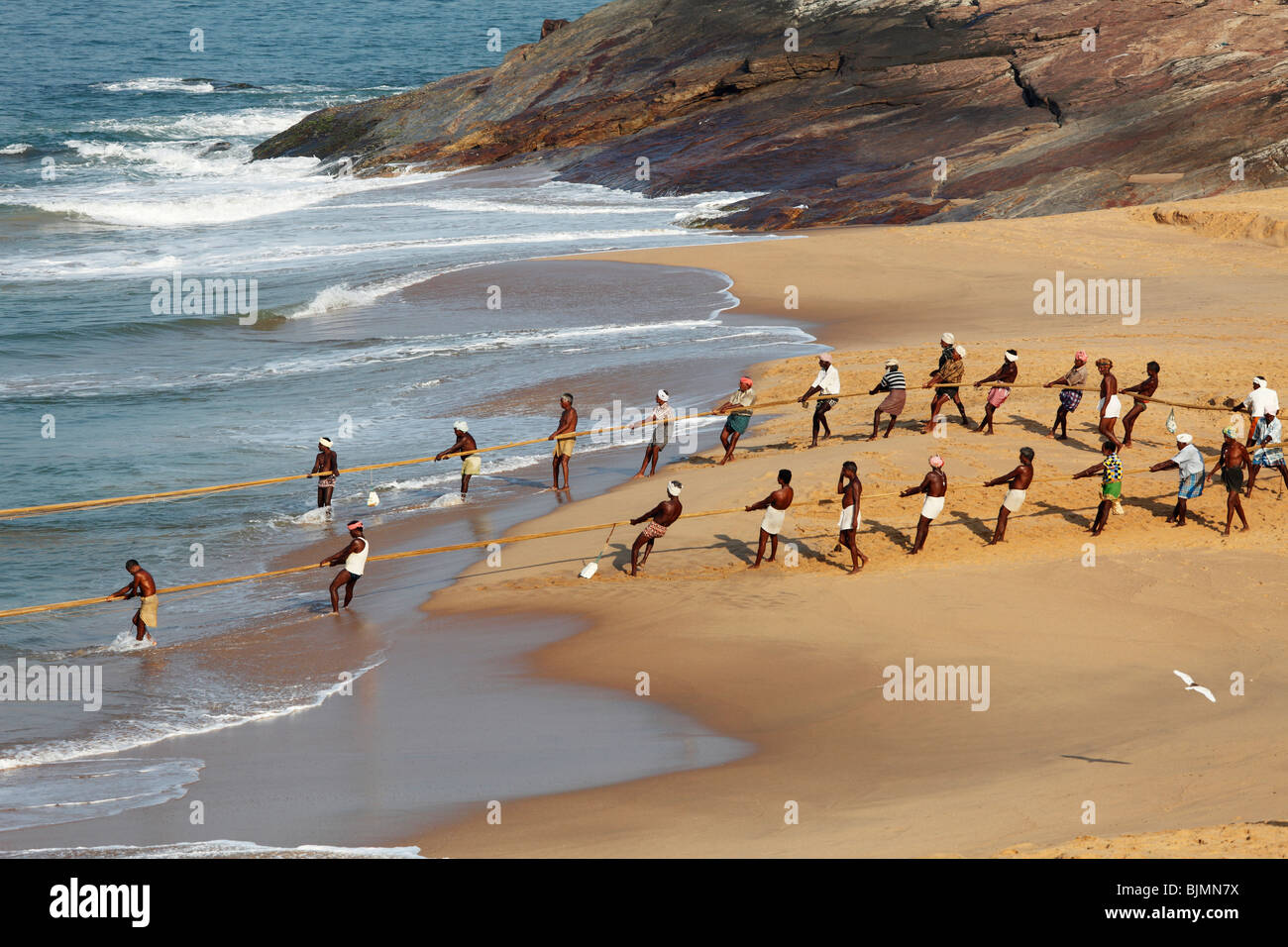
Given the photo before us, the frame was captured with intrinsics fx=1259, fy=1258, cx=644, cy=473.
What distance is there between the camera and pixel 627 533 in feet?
50.3

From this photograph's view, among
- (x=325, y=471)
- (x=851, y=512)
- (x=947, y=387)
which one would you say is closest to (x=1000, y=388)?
(x=947, y=387)

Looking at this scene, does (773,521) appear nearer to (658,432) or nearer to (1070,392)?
(658,432)

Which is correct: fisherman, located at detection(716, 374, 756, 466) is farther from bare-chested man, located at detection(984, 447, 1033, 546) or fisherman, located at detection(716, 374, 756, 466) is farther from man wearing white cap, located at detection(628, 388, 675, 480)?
bare-chested man, located at detection(984, 447, 1033, 546)

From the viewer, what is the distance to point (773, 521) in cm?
1404

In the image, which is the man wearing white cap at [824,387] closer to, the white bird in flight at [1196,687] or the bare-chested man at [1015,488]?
the bare-chested man at [1015,488]

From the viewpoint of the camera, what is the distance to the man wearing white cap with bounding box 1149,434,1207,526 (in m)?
14.6

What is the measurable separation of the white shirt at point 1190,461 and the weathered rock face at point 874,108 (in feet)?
64.7

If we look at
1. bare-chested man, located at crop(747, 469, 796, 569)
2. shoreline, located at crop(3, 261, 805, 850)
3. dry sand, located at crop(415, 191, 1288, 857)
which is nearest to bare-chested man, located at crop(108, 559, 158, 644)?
shoreline, located at crop(3, 261, 805, 850)

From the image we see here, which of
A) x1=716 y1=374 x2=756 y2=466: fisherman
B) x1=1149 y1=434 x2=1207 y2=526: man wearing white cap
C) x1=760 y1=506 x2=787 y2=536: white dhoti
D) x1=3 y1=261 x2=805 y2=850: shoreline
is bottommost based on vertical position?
x1=3 y1=261 x2=805 y2=850: shoreline

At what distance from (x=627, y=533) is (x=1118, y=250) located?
17.7 metres

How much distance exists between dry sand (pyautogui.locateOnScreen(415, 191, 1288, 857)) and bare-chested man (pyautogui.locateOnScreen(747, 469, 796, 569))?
24 cm

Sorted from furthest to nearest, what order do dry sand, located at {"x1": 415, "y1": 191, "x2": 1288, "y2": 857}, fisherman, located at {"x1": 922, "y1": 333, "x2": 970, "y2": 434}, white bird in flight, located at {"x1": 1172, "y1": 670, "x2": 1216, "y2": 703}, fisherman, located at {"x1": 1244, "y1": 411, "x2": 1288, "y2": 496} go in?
fisherman, located at {"x1": 922, "y1": 333, "x2": 970, "y2": 434} < fisherman, located at {"x1": 1244, "y1": 411, "x2": 1288, "y2": 496} < white bird in flight, located at {"x1": 1172, "y1": 670, "x2": 1216, "y2": 703} < dry sand, located at {"x1": 415, "y1": 191, "x2": 1288, "y2": 857}

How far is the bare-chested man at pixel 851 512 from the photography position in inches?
538

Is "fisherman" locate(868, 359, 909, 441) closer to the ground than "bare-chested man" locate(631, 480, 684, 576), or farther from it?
farther from it
